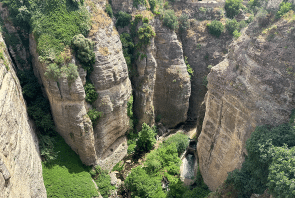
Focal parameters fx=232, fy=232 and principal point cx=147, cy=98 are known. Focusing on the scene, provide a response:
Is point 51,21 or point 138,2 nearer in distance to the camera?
point 51,21

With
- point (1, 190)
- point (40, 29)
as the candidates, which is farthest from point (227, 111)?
point (40, 29)

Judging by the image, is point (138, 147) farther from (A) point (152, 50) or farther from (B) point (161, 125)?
(A) point (152, 50)

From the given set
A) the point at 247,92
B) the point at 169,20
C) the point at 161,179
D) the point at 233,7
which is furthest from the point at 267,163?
the point at 233,7

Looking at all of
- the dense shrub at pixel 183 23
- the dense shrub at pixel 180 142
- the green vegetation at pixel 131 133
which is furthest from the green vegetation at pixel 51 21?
the dense shrub at pixel 180 142

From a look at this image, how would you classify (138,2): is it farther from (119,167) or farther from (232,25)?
(119,167)

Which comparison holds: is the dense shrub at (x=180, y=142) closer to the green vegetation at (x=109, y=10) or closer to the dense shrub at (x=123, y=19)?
the dense shrub at (x=123, y=19)

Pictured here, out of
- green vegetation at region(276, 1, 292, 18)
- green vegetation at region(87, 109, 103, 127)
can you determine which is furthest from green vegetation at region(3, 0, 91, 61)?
green vegetation at region(276, 1, 292, 18)

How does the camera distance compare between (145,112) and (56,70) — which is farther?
(145,112)
